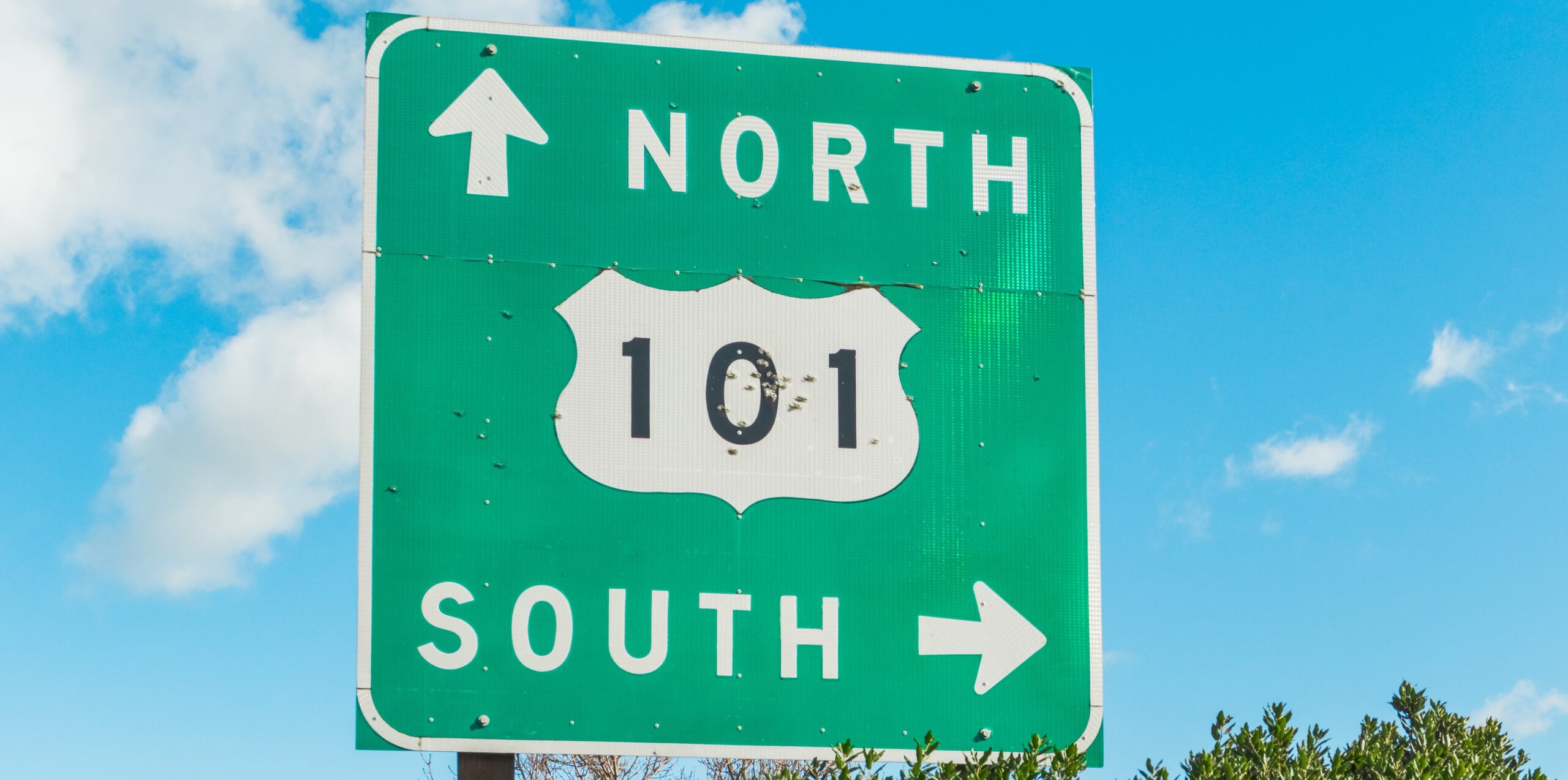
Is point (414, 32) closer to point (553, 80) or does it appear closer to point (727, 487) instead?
point (553, 80)

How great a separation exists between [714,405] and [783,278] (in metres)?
0.44

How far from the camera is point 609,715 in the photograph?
4766 millimetres

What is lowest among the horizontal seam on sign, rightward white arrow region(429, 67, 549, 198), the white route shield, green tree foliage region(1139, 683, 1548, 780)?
green tree foliage region(1139, 683, 1548, 780)

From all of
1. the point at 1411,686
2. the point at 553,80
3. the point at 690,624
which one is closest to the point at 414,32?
the point at 553,80

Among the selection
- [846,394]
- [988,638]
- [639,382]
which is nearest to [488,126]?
[639,382]

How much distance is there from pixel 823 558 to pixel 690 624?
0.43m

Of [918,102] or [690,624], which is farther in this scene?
[918,102]

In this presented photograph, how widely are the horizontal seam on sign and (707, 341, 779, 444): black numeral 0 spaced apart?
22 centimetres

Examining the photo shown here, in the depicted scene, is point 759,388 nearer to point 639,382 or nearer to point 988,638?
point 639,382

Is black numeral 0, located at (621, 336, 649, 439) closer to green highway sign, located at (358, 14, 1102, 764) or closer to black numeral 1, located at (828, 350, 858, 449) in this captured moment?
green highway sign, located at (358, 14, 1102, 764)

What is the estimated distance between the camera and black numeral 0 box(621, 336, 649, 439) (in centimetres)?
493

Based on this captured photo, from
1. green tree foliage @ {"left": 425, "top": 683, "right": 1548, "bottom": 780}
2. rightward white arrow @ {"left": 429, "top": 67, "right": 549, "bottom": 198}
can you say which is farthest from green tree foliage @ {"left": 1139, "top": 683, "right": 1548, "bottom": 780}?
rightward white arrow @ {"left": 429, "top": 67, "right": 549, "bottom": 198}

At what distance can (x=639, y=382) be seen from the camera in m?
4.96

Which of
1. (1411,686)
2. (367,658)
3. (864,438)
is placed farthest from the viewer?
(1411,686)
